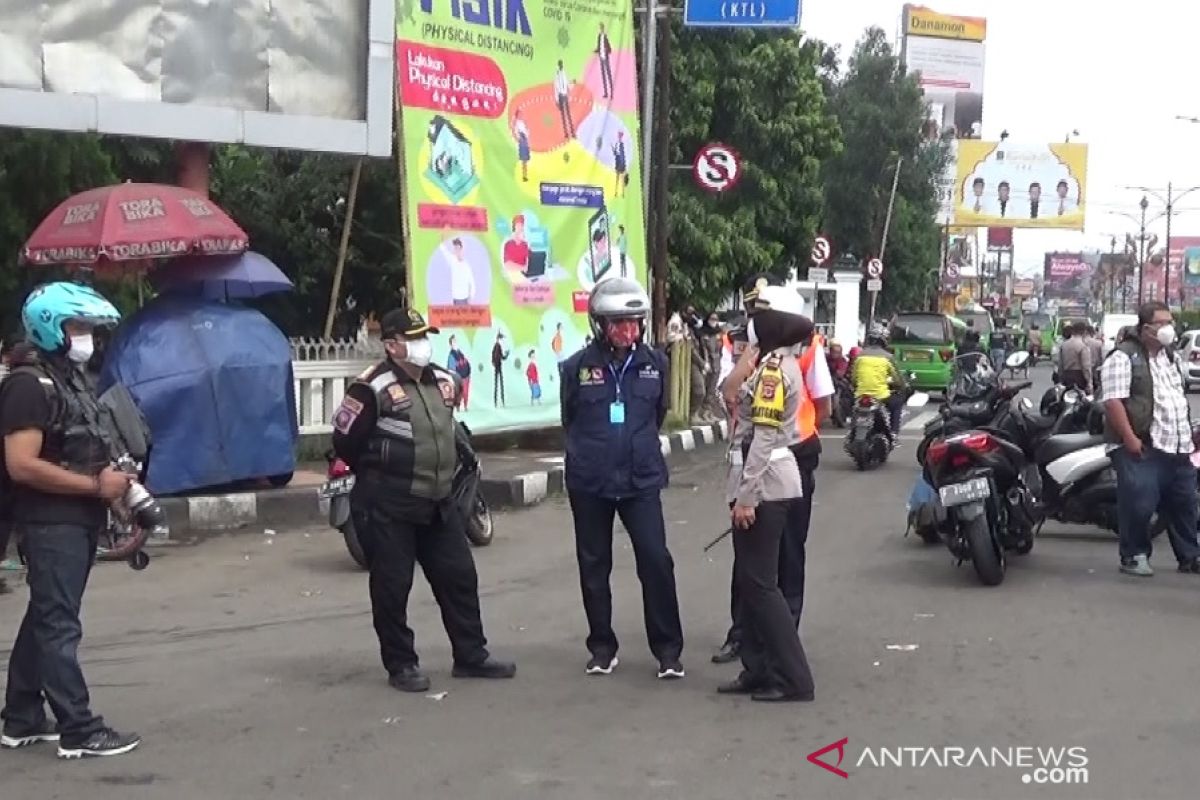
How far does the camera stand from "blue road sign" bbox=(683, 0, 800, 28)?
55.4 feet

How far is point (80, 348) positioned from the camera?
572 cm

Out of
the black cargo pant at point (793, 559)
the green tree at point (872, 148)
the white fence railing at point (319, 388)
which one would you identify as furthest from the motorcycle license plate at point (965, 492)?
the green tree at point (872, 148)

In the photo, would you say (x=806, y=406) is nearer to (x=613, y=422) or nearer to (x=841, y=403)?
(x=613, y=422)

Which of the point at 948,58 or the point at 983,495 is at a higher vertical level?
the point at 948,58

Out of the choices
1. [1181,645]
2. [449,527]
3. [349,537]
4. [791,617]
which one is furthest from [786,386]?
[349,537]

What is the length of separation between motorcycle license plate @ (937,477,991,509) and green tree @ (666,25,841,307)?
A: 1532 centimetres

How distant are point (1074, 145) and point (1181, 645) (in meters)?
56.4

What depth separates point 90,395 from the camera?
19.1ft

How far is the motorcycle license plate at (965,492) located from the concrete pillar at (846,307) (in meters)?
28.4

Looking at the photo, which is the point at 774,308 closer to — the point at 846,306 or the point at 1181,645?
the point at 1181,645

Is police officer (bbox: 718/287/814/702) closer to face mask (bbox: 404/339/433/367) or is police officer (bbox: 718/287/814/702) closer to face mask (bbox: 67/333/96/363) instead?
face mask (bbox: 404/339/433/367)

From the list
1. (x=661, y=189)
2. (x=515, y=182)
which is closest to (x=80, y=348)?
(x=515, y=182)

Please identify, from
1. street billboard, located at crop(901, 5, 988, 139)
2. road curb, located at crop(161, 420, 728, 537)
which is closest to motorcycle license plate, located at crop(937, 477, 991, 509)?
road curb, located at crop(161, 420, 728, 537)

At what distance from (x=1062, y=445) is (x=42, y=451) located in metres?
7.26
